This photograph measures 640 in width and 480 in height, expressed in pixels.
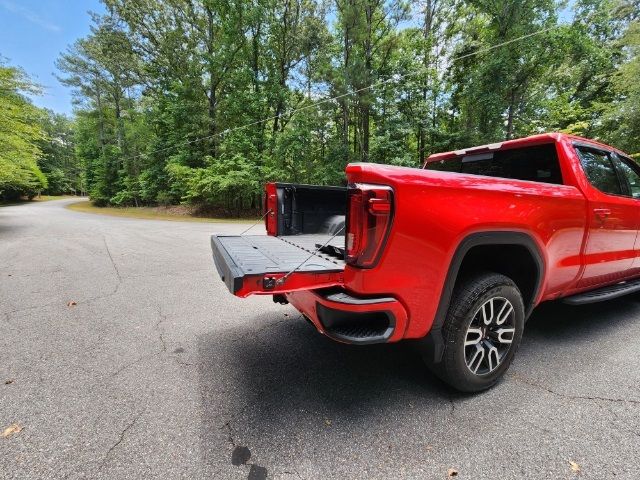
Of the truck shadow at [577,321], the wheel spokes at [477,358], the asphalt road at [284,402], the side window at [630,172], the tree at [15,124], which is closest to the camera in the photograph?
the asphalt road at [284,402]

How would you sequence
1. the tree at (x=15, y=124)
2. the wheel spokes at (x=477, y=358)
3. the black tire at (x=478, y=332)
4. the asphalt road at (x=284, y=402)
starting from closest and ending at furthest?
the asphalt road at (x=284, y=402)
the black tire at (x=478, y=332)
the wheel spokes at (x=477, y=358)
the tree at (x=15, y=124)

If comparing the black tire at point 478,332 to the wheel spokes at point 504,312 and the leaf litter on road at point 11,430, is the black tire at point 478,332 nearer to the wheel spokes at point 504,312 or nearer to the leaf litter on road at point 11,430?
the wheel spokes at point 504,312

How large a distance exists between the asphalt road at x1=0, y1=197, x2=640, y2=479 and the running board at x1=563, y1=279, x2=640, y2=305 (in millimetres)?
449

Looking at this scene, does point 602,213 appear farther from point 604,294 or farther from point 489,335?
point 489,335

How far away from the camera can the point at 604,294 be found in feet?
9.34

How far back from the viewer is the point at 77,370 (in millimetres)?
2406

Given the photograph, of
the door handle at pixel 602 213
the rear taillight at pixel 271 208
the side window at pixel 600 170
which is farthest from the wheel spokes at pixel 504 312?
the rear taillight at pixel 271 208

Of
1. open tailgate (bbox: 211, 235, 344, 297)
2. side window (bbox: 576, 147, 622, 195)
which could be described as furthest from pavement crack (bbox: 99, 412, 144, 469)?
side window (bbox: 576, 147, 622, 195)

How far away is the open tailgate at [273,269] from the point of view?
63.0 inches

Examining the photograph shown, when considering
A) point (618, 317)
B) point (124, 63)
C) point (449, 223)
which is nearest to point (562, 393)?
point (449, 223)

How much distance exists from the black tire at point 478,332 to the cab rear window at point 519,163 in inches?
50.8

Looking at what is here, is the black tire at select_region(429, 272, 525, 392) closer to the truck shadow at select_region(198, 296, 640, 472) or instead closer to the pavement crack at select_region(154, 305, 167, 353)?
the truck shadow at select_region(198, 296, 640, 472)

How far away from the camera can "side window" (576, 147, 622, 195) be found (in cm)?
275

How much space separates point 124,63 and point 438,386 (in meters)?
29.3
